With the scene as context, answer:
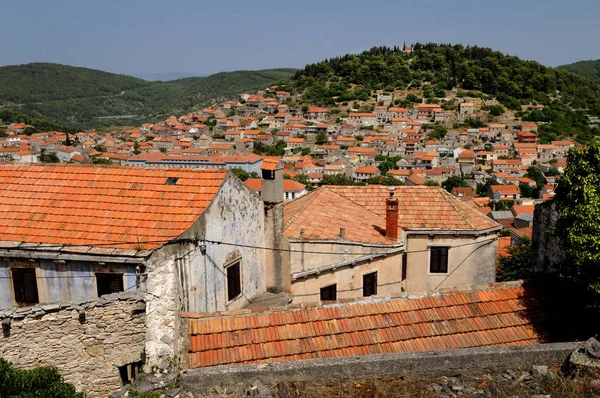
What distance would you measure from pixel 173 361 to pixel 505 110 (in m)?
175

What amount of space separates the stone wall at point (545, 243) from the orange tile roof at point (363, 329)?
1.99 m

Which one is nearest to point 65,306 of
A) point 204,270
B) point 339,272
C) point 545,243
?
point 204,270

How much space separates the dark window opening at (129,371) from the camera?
966 centimetres

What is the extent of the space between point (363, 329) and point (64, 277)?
7070mm

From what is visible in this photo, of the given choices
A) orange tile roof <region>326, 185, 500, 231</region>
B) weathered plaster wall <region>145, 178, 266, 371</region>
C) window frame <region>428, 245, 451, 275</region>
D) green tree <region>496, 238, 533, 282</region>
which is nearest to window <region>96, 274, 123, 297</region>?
weathered plaster wall <region>145, 178, 266, 371</region>

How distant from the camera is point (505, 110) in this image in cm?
16550

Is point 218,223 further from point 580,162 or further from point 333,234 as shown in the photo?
point 580,162

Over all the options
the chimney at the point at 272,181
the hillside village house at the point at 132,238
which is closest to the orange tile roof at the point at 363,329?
the hillside village house at the point at 132,238

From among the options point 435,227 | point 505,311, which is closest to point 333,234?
point 435,227

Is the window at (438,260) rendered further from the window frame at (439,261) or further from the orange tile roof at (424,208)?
the orange tile roof at (424,208)

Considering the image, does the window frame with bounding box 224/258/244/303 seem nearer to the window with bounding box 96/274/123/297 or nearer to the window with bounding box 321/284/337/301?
the window with bounding box 96/274/123/297

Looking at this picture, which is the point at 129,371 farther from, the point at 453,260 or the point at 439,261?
the point at 453,260

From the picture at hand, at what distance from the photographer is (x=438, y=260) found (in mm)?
18031

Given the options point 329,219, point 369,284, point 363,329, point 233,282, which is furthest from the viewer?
point 329,219
